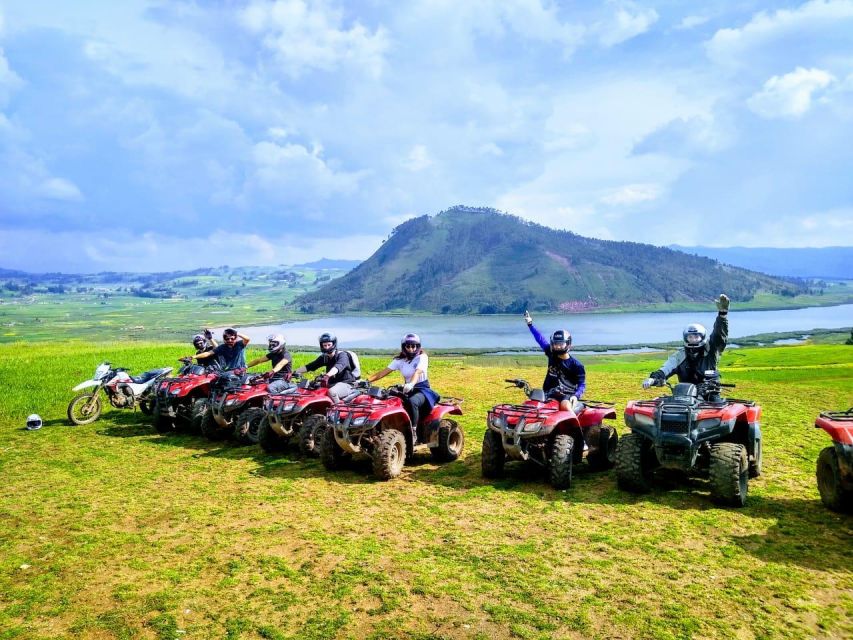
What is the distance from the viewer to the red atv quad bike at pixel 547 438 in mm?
8906

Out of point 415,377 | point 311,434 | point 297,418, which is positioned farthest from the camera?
point 297,418

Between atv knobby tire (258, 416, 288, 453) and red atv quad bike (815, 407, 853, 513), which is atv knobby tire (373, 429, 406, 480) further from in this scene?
red atv quad bike (815, 407, 853, 513)

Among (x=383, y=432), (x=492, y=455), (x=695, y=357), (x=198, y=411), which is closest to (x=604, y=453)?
(x=492, y=455)

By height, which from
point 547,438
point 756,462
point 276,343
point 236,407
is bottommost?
point 756,462

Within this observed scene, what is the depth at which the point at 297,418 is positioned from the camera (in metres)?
11.7

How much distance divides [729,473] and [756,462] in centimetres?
160

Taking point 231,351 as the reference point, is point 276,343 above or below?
above

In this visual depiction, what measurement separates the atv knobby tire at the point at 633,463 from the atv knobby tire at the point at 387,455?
11.5 ft

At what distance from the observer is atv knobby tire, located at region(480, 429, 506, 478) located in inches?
377

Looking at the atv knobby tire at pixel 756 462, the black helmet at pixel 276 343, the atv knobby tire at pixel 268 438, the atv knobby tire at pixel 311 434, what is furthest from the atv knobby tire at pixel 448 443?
the atv knobby tire at pixel 756 462

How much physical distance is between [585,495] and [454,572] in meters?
3.28

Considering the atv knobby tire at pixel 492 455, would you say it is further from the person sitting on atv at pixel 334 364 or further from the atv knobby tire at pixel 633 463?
the person sitting on atv at pixel 334 364

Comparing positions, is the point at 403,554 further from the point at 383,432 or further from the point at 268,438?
the point at 268,438

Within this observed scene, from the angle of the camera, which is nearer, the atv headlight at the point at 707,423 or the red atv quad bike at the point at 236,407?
the atv headlight at the point at 707,423
